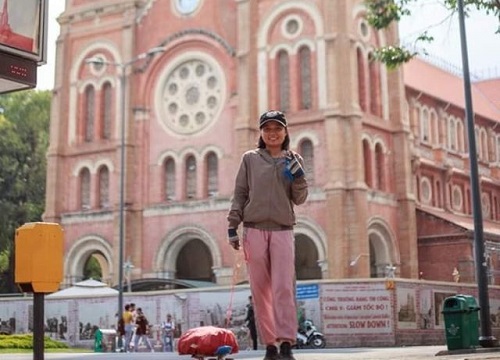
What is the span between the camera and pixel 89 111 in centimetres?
4481

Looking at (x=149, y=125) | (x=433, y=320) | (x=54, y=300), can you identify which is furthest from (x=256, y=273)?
(x=149, y=125)

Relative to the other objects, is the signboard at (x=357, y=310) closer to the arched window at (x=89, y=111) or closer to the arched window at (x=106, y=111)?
the arched window at (x=106, y=111)

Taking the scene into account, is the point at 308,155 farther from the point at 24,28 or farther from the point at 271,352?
the point at 271,352

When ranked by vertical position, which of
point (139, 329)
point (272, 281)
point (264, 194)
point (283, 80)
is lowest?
point (139, 329)

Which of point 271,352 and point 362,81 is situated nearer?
point 271,352

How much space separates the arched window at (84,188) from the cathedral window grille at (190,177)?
6.26 meters

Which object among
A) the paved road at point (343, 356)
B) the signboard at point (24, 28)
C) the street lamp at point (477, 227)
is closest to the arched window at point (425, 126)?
the street lamp at point (477, 227)

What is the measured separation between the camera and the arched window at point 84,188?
4372cm

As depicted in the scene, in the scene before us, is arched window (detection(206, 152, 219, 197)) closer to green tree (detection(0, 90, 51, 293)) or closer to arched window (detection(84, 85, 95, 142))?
arched window (detection(84, 85, 95, 142))

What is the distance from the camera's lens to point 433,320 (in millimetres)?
27828

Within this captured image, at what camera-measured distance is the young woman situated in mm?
7117

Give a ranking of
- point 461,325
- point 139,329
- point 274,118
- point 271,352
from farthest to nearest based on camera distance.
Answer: point 139,329 < point 461,325 < point 274,118 < point 271,352

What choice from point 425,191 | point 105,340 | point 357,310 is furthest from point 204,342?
point 425,191

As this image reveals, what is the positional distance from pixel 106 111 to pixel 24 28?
3696 centimetres
